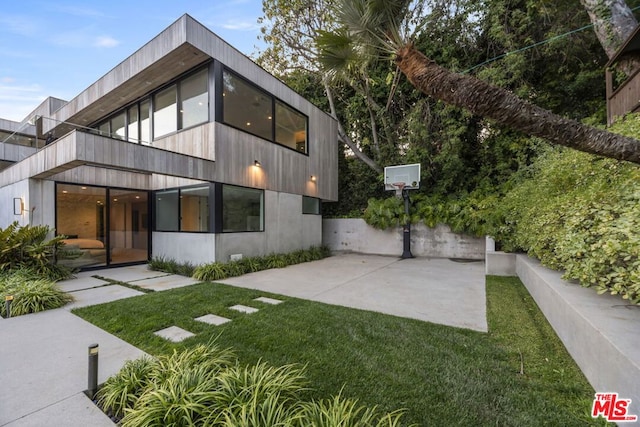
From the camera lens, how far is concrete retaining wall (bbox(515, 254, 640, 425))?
164cm

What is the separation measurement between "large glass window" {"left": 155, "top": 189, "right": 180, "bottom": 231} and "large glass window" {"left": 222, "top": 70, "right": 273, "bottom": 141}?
2.63 metres

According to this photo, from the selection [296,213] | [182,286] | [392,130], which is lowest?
[182,286]

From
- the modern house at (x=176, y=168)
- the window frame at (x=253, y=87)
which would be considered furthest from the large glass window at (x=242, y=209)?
the window frame at (x=253, y=87)

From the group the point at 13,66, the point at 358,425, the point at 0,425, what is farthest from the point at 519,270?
the point at 13,66

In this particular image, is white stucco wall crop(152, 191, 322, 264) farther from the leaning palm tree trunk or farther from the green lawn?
the leaning palm tree trunk

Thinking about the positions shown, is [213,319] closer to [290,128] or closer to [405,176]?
[290,128]

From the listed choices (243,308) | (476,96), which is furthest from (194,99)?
(476,96)

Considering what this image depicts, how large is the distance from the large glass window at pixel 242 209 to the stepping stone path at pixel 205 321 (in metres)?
3.08

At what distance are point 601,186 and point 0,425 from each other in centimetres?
607

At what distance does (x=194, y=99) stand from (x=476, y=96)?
7.26m

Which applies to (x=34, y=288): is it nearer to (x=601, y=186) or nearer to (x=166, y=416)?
(x=166, y=416)

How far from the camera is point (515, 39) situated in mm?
9602

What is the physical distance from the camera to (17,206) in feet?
21.8

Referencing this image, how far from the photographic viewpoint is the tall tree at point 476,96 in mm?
1808
